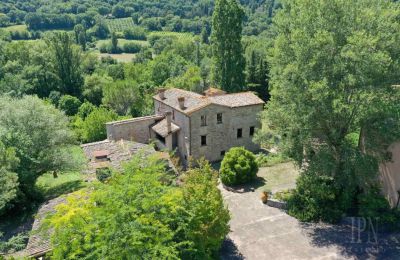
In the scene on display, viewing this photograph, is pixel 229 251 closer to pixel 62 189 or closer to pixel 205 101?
pixel 205 101

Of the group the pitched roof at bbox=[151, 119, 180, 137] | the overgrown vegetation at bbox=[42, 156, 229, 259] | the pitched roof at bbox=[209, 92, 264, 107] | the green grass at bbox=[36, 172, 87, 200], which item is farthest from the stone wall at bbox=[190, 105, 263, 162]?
the overgrown vegetation at bbox=[42, 156, 229, 259]

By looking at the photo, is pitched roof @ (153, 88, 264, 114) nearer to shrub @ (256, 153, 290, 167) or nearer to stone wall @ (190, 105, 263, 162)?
stone wall @ (190, 105, 263, 162)

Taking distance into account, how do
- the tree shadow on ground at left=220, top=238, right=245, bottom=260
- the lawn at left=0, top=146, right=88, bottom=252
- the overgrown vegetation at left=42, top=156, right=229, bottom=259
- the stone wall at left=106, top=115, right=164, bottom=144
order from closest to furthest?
1. the overgrown vegetation at left=42, top=156, right=229, bottom=259
2. the tree shadow on ground at left=220, top=238, right=245, bottom=260
3. the lawn at left=0, top=146, right=88, bottom=252
4. the stone wall at left=106, top=115, right=164, bottom=144

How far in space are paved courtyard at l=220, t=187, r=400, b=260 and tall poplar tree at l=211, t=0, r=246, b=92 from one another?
30.1m

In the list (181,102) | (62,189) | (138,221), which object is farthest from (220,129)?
(138,221)

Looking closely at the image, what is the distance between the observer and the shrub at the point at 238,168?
1130 inches

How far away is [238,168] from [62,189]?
1565cm

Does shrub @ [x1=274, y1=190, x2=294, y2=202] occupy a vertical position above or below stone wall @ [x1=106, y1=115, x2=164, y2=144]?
below

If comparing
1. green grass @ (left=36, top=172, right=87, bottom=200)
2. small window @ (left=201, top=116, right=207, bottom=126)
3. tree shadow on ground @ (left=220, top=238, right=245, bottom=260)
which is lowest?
green grass @ (left=36, top=172, right=87, bottom=200)

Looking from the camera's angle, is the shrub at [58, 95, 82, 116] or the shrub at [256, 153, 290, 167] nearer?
the shrub at [256, 153, 290, 167]

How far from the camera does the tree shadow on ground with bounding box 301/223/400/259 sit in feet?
64.0

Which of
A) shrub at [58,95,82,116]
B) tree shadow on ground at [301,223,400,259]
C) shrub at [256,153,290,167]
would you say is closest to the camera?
tree shadow on ground at [301,223,400,259]

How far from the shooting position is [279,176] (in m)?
30.4

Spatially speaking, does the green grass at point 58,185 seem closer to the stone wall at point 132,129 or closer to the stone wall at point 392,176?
the stone wall at point 132,129
